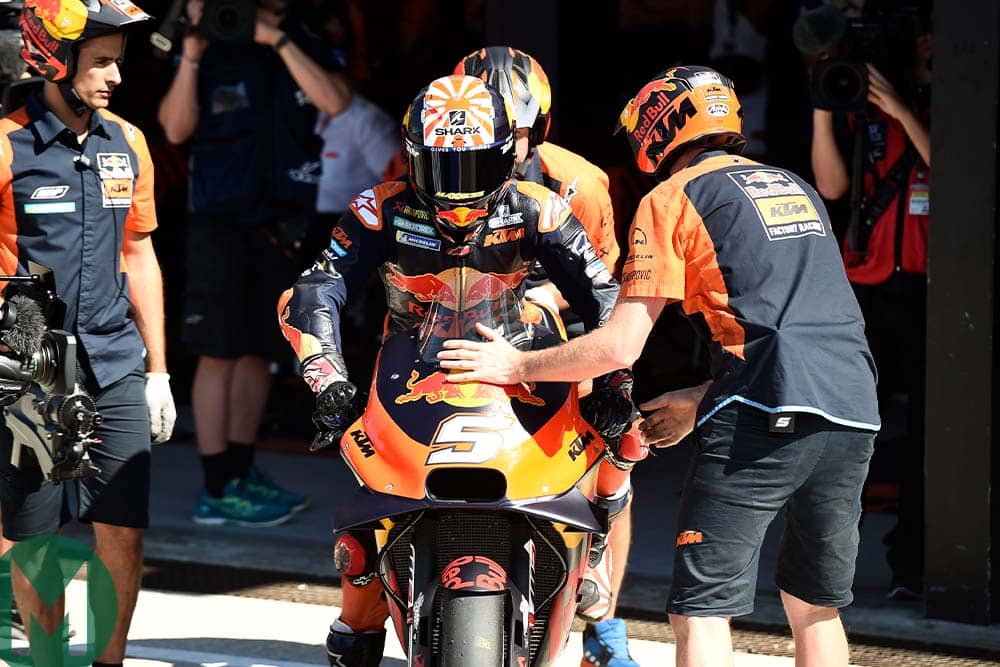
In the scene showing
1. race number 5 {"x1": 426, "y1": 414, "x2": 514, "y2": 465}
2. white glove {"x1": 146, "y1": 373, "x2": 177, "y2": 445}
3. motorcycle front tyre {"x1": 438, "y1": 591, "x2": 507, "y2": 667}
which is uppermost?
race number 5 {"x1": 426, "y1": 414, "x2": 514, "y2": 465}

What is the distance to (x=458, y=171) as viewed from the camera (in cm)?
440

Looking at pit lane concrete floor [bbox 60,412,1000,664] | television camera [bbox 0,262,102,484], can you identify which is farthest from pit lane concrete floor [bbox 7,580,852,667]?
television camera [bbox 0,262,102,484]

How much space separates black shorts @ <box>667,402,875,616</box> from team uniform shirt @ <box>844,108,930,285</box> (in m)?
2.07

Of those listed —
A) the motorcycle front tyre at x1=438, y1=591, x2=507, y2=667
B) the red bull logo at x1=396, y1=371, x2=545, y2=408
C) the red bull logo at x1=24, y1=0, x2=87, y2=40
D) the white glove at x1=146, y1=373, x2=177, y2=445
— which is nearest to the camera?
the motorcycle front tyre at x1=438, y1=591, x2=507, y2=667

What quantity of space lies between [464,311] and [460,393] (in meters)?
0.26

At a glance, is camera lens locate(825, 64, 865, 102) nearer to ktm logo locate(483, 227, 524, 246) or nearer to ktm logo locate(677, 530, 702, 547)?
ktm logo locate(483, 227, 524, 246)

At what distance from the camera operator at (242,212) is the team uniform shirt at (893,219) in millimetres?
2428

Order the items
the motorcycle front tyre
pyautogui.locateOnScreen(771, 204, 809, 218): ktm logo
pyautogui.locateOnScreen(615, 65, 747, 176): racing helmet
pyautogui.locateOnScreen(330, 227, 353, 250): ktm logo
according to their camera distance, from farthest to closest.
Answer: pyautogui.locateOnScreen(330, 227, 353, 250): ktm logo < pyautogui.locateOnScreen(615, 65, 747, 176): racing helmet < pyautogui.locateOnScreen(771, 204, 809, 218): ktm logo < the motorcycle front tyre

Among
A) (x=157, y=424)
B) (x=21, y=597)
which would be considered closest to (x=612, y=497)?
(x=157, y=424)

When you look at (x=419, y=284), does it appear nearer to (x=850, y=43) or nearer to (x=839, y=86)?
(x=839, y=86)

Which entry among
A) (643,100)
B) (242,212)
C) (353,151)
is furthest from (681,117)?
(353,151)

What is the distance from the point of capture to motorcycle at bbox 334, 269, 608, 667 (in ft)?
13.5

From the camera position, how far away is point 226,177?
293 inches

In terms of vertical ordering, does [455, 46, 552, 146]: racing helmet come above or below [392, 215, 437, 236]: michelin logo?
above
